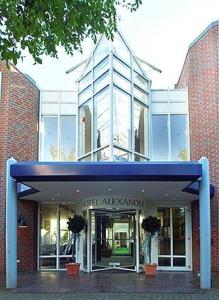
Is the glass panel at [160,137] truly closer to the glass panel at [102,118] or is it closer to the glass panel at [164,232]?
the glass panel at [164,232]

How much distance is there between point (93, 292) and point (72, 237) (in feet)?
19.2

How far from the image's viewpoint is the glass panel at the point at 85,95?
18344 millimetres

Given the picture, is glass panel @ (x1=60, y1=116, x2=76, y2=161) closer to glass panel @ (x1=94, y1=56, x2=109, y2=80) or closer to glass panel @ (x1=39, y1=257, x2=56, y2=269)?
glass panel @ (x1=94, y1=56, x2=109, y2=80)

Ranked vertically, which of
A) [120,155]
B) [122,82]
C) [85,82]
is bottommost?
[120,155]

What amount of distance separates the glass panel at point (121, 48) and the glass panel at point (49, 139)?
3.59 meters

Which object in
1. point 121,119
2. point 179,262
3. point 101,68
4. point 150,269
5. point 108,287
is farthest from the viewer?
point 179,262

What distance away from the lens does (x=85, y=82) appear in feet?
62.0

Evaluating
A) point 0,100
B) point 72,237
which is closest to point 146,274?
point 72,237

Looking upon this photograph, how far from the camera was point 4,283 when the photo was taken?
13539mm

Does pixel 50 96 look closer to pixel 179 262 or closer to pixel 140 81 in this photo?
pixel 140 81

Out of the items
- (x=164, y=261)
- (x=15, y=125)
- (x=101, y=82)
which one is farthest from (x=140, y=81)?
(x=164, y=261)

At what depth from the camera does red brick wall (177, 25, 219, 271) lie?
16.8 meters

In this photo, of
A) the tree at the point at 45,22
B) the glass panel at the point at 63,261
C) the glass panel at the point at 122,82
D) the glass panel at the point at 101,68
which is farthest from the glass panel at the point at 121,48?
the tree at the point at 45,22

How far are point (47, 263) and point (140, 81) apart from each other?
7.61 meters
